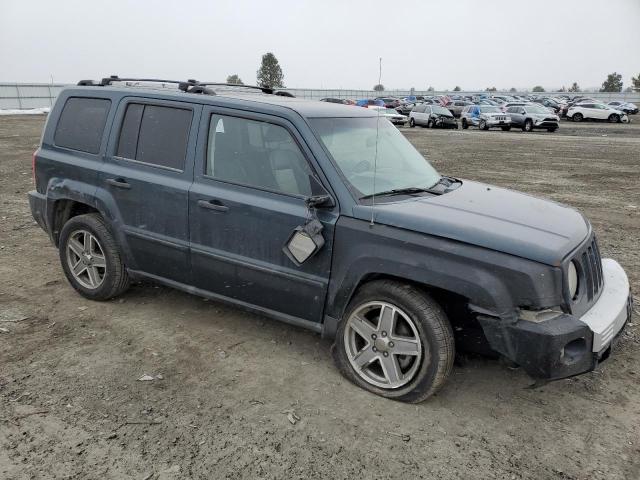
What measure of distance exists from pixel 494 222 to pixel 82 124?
3552 mm

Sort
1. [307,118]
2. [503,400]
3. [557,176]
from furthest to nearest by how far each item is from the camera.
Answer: [557,176] → [307,118] → [503,400]

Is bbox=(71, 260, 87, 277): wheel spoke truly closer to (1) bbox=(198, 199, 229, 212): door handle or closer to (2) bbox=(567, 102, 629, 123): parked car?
(1) bbox=(198, 199, 229, 212): door handle

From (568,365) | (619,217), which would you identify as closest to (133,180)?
(568,365)

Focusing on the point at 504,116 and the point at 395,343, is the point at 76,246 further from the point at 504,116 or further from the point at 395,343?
the point at 504,116

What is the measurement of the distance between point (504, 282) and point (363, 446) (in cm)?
119

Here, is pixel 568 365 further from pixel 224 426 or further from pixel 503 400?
pixel 224 426

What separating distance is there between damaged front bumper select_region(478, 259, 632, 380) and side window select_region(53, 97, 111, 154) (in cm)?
347

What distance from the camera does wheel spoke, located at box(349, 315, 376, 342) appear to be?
11.2 feet

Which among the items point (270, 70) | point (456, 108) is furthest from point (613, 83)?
point (456, 108)

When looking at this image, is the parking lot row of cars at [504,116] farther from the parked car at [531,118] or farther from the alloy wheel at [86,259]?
the alloy wheel at [86,259]

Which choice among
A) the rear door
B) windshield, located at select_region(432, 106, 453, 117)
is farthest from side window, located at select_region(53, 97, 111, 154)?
windshield, located at select_region(432, 106, 453, 117)

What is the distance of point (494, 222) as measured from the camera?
3295 mm

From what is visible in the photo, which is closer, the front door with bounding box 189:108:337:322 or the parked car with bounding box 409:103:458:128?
the front door with bounding box 189:108:337:322

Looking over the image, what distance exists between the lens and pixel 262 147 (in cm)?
381
